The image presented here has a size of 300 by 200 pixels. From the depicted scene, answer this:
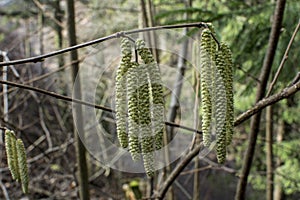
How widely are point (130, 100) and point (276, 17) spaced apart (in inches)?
27.2

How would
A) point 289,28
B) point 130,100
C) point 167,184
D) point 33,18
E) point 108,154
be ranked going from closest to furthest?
point 130,100
point 167,184
point 289,28
point 108,154
point 33,18

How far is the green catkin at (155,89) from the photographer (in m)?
0.56

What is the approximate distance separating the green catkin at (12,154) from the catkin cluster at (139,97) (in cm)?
29

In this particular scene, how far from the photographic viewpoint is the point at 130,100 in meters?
0.56

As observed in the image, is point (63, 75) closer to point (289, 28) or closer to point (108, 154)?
point (108, 154)

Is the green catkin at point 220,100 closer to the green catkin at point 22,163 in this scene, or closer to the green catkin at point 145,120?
the green catkin at point 145,120

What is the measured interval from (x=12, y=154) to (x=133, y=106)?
1.12 feet

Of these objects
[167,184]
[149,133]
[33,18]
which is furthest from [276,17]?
[33,18]

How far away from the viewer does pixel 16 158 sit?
786 millimetres

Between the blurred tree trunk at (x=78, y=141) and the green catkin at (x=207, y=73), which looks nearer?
the green catkin at (x=207, y=73)

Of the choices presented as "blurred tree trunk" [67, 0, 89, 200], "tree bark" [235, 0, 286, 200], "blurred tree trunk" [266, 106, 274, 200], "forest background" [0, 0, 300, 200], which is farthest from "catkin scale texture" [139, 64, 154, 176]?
"blurred tree trunk" [266, 106, 274, 200]

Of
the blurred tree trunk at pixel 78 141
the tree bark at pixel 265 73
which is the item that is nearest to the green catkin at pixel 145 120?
the tree bark at pixel 265 73

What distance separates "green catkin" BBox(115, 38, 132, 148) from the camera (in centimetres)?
57

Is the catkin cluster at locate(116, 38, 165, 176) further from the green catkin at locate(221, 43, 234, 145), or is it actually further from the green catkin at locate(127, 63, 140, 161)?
the green catkin at locate(221, 43, 234, 145)
